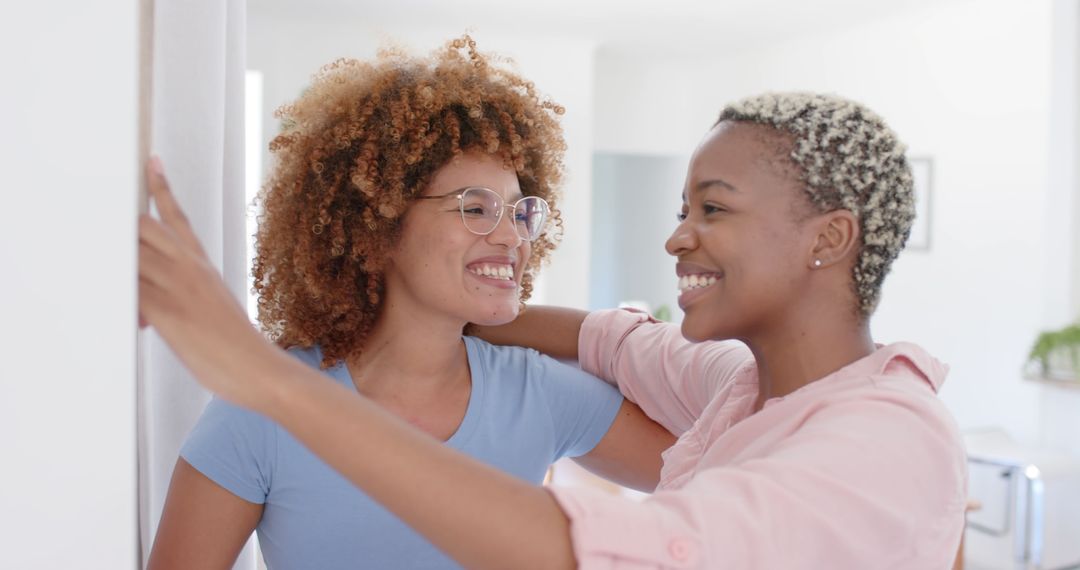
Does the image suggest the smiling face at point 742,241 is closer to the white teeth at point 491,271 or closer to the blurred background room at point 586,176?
the white teeth at point 491,271

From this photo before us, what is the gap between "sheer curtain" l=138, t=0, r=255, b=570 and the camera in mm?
1064

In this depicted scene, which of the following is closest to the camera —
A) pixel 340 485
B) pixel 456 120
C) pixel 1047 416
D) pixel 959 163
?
pixel 340 485

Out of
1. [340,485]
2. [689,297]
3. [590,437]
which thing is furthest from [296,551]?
[689,297]

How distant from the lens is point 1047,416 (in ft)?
17.0

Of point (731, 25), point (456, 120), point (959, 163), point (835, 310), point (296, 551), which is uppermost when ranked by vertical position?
point (731, 25)

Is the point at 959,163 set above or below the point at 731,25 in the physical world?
below

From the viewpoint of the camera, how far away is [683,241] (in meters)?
1.14

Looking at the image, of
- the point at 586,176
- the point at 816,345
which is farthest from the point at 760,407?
the point at 586,176

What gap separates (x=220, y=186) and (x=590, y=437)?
77cm

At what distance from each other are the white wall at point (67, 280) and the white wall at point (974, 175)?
546 centimetres

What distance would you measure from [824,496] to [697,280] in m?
0.38

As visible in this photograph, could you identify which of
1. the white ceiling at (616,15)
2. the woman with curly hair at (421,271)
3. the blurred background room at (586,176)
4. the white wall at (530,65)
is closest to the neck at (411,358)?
the woman with curly hair at (421,271)

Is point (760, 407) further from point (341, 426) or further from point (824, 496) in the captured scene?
point (341, 426)

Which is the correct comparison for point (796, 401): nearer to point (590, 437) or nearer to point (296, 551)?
point (590, 437)
